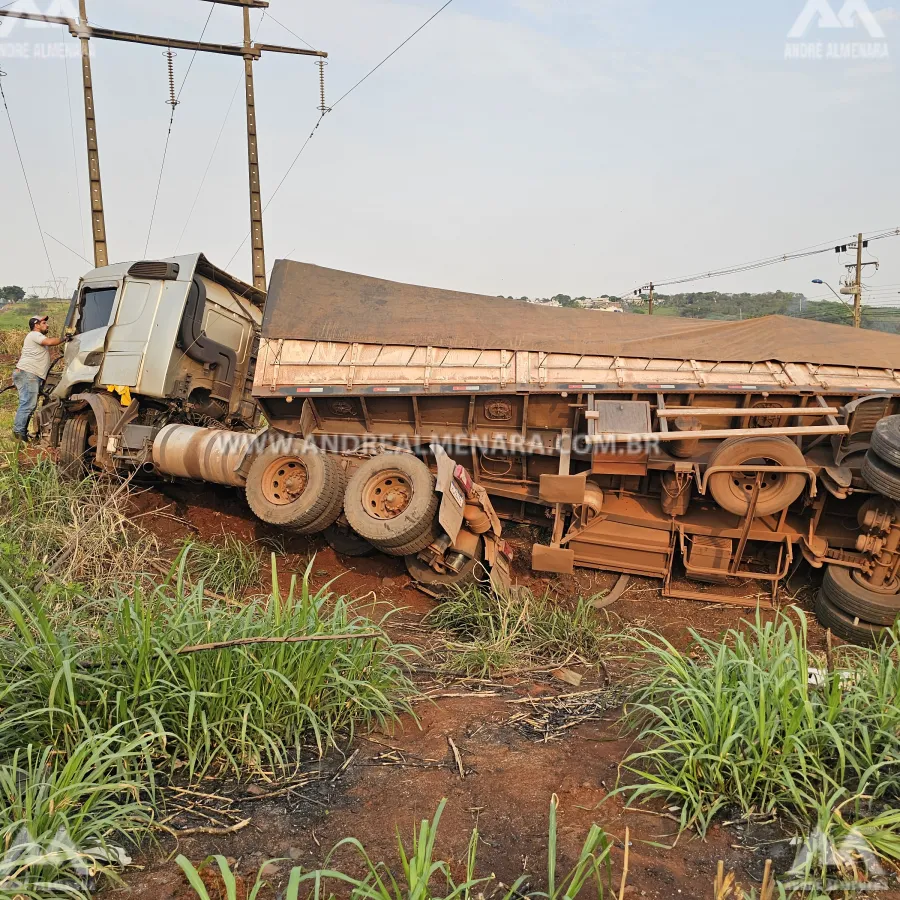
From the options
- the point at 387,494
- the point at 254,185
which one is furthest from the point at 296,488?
the point at 254,185

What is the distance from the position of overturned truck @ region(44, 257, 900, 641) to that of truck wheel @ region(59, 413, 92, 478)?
0.62m

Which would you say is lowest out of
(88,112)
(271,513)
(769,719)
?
(769,719)

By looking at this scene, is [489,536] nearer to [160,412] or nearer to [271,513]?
[271,513]

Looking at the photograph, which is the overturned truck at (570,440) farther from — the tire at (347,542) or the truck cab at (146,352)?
the truck cab at (146,352)

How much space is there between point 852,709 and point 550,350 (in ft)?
14.3

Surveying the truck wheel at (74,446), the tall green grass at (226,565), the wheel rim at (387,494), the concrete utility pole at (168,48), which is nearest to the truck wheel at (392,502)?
the wheel rim at (387,494)

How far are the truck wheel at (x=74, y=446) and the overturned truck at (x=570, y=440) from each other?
Result: 62cm

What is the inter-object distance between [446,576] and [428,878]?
4.04 m

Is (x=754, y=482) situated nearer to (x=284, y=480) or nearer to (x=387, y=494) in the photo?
(x=387, y=494)

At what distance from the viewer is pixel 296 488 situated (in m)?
6.07

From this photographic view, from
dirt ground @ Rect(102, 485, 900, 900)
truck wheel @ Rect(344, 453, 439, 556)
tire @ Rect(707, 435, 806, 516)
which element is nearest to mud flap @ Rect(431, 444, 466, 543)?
truck wheel @ Rect(344, 453, 439, 556)

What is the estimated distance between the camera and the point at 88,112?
11688mm

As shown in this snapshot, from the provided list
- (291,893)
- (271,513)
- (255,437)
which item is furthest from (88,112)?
(291,893)

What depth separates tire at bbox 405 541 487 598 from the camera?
18.9ft
